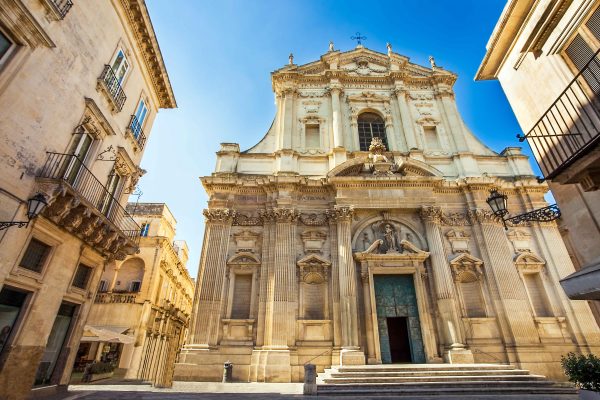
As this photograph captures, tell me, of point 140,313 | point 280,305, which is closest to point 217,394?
point 280,305

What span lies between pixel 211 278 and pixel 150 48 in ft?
31.5

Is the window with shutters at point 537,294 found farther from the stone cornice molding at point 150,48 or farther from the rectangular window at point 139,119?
the stone cornice molding at point 150,48

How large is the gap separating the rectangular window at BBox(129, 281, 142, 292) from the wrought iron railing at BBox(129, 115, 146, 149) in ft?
35.6

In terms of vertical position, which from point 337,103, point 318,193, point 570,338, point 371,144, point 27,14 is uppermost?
point 337,103

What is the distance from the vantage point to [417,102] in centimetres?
1912

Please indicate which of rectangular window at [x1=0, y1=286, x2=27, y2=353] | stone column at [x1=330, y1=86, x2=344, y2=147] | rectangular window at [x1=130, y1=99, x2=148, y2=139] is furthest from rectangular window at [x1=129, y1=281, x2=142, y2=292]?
stone column at [x1=330, y1=86, x2=344, y2=147]

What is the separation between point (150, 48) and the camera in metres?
12.2

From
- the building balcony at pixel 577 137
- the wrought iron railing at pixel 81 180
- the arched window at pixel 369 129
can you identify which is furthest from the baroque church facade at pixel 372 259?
the building balcony at pixel 577 137

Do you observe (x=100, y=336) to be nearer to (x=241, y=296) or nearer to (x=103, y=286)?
(x=103, y=286)

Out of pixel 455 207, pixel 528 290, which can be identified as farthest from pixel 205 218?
pixel 528 290

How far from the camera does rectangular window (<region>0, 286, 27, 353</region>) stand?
6.91m

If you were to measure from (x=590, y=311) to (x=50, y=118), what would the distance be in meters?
19.9

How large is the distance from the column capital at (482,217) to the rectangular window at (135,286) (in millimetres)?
19314

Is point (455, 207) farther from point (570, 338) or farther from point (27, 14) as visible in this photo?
point (27, 14)
